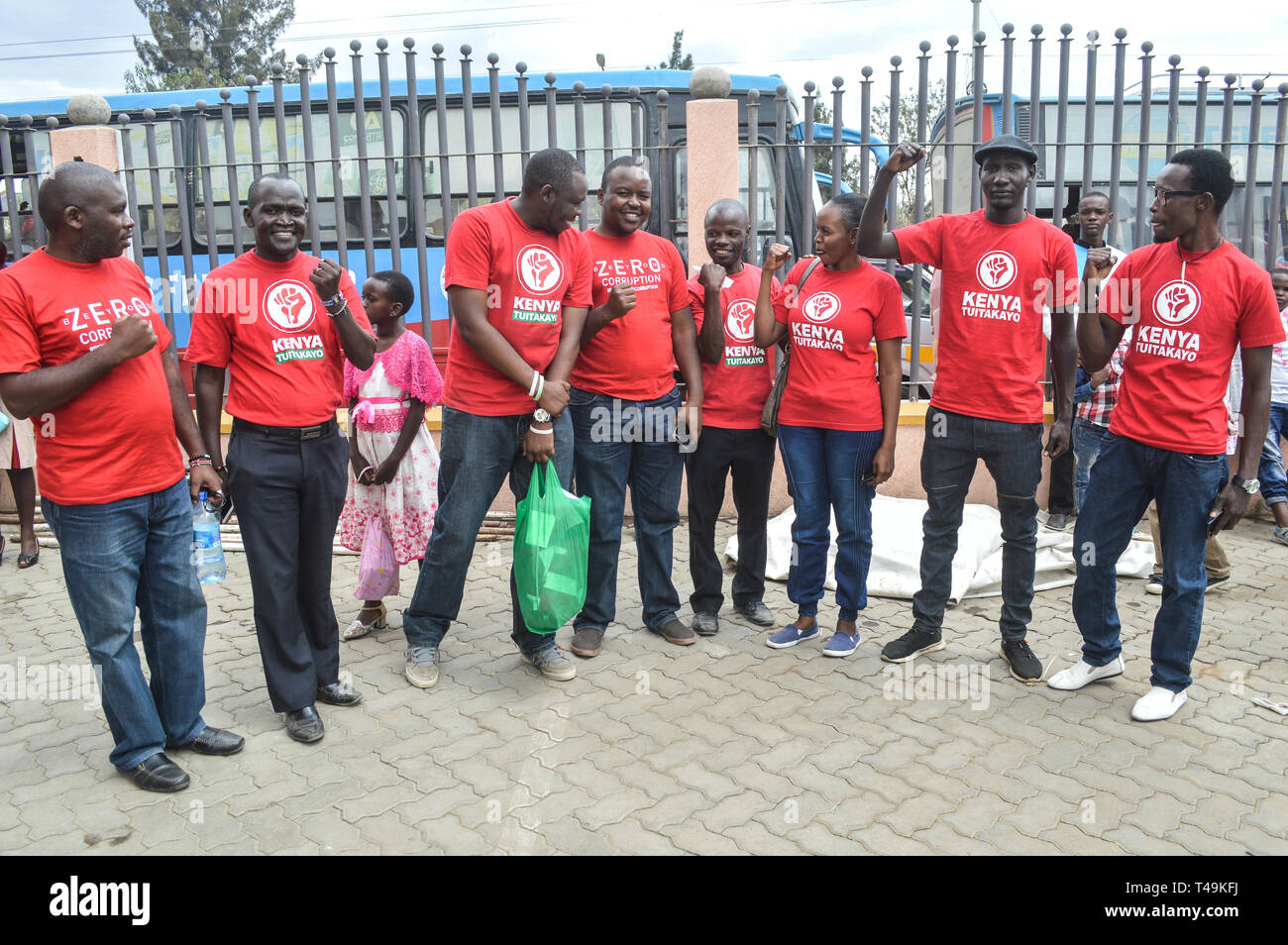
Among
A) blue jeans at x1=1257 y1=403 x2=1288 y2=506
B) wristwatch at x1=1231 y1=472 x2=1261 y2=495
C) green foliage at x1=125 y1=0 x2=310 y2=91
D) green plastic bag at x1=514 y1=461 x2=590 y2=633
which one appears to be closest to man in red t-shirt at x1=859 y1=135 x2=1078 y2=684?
wristwatch at x1=1231 y1=472 x2=1261 y2=495

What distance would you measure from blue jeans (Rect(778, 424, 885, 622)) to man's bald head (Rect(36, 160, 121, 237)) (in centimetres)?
280

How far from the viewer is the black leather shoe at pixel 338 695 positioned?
395 cm

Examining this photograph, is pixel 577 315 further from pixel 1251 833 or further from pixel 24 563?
pixel 24 563

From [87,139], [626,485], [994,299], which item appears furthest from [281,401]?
[87,139]

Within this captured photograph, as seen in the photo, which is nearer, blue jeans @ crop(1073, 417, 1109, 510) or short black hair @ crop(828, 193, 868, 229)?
short black hair @ crop(828, 193, 868, 229)

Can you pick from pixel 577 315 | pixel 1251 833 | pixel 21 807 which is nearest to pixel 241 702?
pixel 21 807

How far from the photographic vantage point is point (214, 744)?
11.6 feet

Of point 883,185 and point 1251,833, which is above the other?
point 883,185

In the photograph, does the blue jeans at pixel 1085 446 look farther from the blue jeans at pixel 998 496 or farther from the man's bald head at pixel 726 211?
the man's bald head at pixel 726 211

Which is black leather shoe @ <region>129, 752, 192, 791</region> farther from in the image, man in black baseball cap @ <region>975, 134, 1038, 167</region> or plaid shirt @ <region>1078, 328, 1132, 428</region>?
plaid shirt @ <region>1078, 328, 1132, 428</region>

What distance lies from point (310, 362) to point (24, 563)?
3.54 m

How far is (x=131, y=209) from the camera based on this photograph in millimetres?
6816

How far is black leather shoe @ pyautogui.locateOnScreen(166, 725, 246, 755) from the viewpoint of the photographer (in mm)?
3527

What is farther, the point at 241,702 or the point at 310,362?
the point at 241,702
